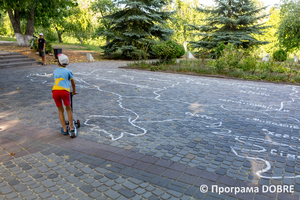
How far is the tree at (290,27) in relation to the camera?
23328 mm

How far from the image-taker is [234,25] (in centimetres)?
2481

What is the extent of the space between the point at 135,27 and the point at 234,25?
10922mm

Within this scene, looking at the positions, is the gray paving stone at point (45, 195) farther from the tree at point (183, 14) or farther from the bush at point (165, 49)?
the tree at point (183, 14)

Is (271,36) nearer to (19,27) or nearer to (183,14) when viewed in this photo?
(183,14)

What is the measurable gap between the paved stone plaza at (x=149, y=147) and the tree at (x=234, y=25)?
675 inches

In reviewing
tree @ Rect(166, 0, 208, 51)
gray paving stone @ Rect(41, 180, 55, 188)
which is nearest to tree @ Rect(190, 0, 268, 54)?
tree @ Rect(166, 0, 208, 51)

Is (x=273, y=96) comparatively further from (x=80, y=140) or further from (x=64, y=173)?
(x=64, y=173)

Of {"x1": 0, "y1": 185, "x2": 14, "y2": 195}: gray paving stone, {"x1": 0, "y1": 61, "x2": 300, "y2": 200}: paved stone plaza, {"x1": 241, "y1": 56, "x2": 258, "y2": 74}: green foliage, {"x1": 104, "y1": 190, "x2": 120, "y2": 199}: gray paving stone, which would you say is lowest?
{"x1": 0, "y1": 185, "x2": 14, "y2": 195}: gray paving stone

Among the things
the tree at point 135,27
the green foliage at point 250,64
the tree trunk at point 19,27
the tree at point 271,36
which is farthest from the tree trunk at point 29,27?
the tree at point 271,36

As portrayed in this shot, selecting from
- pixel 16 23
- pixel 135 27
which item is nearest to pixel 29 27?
pixel 16 23

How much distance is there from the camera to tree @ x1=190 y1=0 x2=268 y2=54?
23656 mm

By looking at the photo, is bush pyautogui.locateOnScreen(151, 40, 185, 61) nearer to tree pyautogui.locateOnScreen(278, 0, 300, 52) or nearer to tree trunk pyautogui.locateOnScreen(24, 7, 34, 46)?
tree trunk pyautogui.locateOnScreen(24, 7, 34, 46)

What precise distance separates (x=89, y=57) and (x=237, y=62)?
1215 centimetres

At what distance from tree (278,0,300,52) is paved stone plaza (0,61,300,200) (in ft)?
63.1
